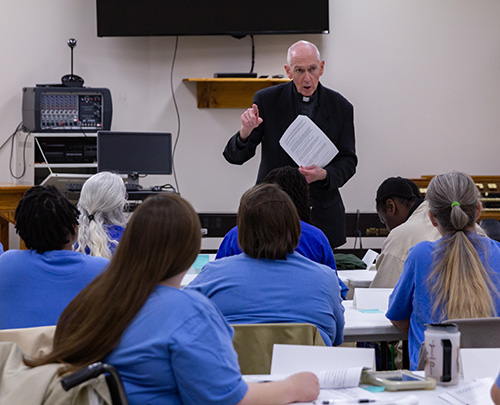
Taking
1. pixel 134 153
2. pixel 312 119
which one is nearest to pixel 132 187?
pixel 134 153

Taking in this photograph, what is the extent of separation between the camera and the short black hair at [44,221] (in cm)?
244

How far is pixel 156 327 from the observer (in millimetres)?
1562

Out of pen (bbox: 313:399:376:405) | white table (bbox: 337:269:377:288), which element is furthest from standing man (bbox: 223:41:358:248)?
pen (bbox: 313:399:376:405)

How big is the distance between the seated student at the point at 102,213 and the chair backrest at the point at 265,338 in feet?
4.02

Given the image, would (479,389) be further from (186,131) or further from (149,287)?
(186,131)

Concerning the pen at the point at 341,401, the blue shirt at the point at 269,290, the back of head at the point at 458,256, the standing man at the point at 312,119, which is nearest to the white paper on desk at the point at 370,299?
the back of head at the point at 458,256

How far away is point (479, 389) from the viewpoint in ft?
6.25

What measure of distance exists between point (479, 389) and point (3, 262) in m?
1.48

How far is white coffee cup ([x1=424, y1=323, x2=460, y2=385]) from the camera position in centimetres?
192

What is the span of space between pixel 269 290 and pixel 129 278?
811 mm

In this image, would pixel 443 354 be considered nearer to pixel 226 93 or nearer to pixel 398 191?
pixel 398 191

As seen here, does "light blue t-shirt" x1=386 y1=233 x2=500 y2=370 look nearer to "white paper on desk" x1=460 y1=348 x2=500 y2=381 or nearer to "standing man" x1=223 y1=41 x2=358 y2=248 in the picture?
"white paper on desk" x1=460 y1=348 x2=500 y2=381

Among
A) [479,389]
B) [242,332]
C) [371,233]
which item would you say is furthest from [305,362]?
[371,233]

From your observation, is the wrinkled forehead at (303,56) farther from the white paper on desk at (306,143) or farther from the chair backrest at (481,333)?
the chair backrest at (481,333)
